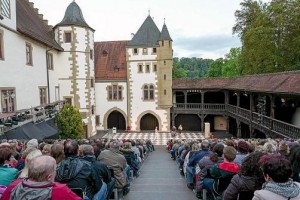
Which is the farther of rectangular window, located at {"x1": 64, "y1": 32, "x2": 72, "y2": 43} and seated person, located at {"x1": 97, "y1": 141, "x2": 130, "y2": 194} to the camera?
rectangular window, located at {"x1": 64, "y1": 32, "x2": 72, "y2": 43}

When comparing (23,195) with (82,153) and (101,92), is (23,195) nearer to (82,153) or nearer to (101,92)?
(82,153)

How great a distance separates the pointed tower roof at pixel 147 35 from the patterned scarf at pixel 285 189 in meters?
26.9

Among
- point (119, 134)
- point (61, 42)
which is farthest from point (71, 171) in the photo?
point (119, 134)

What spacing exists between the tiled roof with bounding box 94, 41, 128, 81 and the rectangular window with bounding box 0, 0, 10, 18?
51.1ft

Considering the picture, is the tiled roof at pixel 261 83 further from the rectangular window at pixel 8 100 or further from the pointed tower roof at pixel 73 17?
the rectangular window at pixel 8 100

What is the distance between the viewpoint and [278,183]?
270cm

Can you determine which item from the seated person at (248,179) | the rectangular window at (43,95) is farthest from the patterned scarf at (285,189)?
the rectangular window at (43,95)

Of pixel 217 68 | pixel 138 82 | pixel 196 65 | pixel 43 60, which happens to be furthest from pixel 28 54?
pixel 196 65

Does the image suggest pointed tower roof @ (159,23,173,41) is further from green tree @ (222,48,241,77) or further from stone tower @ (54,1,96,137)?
green tree @ (222,48,241,77)

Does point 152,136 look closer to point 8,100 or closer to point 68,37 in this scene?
point 68,37

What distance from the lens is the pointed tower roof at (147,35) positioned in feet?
95.6

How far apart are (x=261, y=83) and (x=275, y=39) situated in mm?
10587

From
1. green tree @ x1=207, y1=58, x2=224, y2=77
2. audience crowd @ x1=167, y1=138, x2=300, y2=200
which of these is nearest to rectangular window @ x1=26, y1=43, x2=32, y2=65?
audience crowd @ x1=167, y1=138, x2=300, y2=200

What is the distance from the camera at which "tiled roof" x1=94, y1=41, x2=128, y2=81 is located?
29.9 metres
